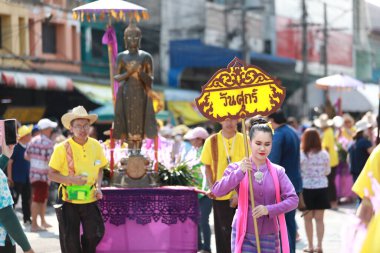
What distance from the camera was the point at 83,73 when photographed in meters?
32.3

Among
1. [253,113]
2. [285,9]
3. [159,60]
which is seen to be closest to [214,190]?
[253,113]

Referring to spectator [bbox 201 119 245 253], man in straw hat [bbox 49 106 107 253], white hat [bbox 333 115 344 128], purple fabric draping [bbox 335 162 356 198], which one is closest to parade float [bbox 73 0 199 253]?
spectator [bbox 201 119 245 253]

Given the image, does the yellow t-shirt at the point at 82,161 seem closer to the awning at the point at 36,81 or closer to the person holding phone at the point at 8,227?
the person holding phone at the point at 8,227

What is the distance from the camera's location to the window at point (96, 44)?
33.8 metres

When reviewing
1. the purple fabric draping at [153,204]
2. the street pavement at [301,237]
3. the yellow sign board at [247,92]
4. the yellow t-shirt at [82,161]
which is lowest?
the street pavement at [301,237]

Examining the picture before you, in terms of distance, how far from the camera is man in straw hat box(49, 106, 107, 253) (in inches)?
374

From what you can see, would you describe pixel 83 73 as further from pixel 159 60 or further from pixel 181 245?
pixel 181 245

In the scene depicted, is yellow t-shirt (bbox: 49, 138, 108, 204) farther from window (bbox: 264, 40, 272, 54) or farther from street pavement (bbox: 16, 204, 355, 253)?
window (bbox: 264, 40, 272, 54)

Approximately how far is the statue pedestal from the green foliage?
0.21 m

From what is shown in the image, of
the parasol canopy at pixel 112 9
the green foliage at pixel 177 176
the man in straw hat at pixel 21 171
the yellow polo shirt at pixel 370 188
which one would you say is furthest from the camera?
the man in straw hat at pixel 21 171

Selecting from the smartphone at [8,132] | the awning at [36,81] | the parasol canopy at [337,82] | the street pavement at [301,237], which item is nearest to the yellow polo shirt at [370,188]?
the smartphone at [8,132]

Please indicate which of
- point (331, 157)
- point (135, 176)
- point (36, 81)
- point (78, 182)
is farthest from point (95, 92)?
point (78, 182)

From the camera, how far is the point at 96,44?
3403 centimetres

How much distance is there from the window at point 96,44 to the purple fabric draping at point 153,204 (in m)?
23.2
